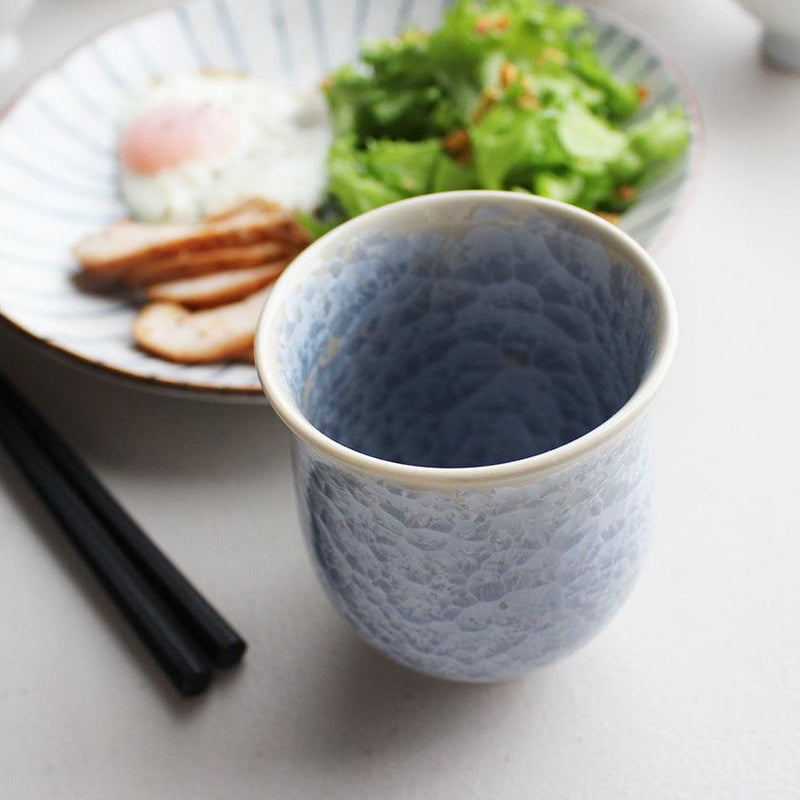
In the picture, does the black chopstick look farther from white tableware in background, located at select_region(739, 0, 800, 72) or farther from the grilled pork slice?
white tableware in background, located at select_region(739, 0, 800, 72)

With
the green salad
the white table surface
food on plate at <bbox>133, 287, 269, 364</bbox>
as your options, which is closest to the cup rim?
the white table surface

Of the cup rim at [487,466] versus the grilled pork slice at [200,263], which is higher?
the cup rim at [487,466]

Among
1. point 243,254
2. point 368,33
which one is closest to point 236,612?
point 243,254

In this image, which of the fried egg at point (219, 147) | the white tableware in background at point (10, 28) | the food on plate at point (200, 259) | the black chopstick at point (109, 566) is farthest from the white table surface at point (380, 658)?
the white tableware in background at point (10, 28)

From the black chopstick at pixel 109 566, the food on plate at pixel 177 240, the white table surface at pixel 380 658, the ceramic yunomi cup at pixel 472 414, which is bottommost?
the white table surface at pixel 380 658

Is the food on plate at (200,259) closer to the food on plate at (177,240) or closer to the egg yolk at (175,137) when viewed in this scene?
the food on plate at (177,240)

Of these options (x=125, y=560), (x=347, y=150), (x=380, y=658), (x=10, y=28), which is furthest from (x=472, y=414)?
(x=10, y=28)

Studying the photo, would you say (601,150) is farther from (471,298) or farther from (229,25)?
(229,25)
